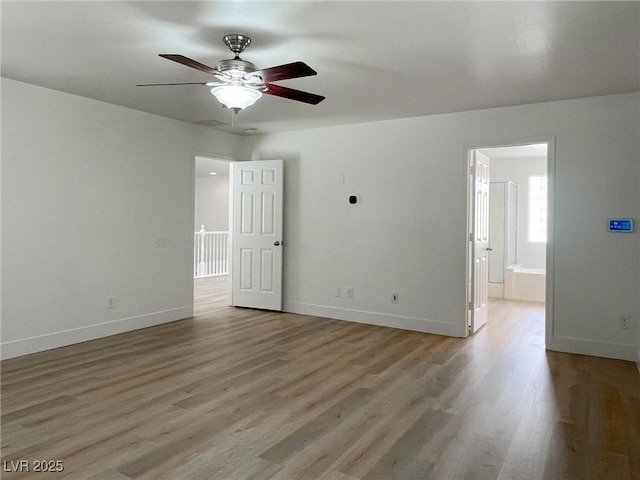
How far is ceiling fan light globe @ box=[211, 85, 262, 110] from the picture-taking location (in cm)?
310

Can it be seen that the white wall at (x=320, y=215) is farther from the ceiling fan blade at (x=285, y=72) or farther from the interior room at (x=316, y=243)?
the ceiling fan blade at (x=285, y=72)

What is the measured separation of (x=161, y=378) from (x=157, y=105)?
3.02 m

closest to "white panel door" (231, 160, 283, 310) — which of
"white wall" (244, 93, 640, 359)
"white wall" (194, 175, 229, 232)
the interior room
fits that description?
the interior room

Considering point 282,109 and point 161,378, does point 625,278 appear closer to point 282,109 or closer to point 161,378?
point 282,109

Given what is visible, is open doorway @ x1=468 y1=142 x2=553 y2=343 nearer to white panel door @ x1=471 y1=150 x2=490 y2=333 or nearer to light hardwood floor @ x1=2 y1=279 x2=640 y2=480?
white panel door @ x1=471 y1=150 x2=490 y2=333

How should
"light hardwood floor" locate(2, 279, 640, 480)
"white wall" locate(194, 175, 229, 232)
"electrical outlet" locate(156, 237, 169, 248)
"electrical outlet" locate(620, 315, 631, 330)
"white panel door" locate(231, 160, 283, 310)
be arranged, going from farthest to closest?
"white wall" locate(194, 175, 229, 232)
"white panel door" locate(231, 160, 283, 310)
"electrical outlet" locate(156, 237, 169, 248)
"electrical outlet" locate(620, 315, 631, 330)
"light hardwood floor" locate(2, 279, 640, 480)

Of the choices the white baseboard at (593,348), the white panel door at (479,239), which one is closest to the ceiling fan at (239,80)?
the white panel door at (479,239)

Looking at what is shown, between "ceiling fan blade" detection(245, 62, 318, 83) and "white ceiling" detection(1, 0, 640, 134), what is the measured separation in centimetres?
33

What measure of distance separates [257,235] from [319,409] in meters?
3.86

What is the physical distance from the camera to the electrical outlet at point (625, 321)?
14.4 feet

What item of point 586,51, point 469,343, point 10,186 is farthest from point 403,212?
point 10,186

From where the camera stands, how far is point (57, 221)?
4.60m

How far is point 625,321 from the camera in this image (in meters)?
4.41

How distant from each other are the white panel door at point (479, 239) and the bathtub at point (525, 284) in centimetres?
231
